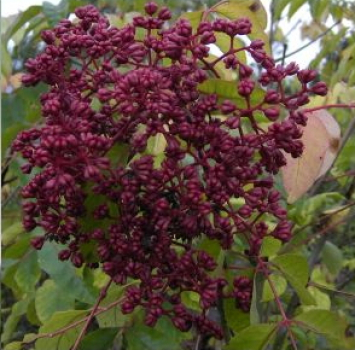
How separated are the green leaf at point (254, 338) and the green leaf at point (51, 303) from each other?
60cm

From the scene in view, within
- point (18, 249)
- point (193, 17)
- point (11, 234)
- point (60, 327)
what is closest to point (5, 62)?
point (11, 234)

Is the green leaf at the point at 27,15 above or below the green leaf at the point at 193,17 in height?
below

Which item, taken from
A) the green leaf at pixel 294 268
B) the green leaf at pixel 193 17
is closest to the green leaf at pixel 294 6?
the green leaf at pixel 193 17

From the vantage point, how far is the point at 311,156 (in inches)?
Result: 45.3

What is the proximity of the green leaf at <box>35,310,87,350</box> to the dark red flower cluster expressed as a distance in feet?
0.43

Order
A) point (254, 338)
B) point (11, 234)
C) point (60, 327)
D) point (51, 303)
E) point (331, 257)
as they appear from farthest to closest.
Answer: point (331, 257)
point (11, 234)
point (51, 303)
point (60, 327)
point (254, 338)

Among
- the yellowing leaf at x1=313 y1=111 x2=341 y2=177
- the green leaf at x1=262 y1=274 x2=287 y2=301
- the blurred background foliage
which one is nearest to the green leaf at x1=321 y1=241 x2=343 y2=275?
the blurred background foliage

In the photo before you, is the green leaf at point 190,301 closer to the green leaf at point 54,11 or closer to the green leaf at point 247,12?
the green leaf at point 247,12

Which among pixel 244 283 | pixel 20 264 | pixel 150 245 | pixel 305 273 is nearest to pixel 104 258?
pixel 150 245

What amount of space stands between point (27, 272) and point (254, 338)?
0.71m

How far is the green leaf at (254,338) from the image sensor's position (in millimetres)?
1064

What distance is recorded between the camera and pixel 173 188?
0.98 m

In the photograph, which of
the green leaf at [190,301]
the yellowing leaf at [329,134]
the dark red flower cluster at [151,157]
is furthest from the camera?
the green leaf at [190,301]

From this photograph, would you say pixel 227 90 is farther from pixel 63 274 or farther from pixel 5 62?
pixel 5 62
